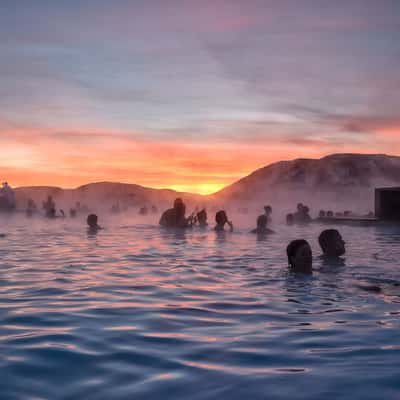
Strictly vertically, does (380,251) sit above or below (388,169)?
below

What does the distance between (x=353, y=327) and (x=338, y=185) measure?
165 meters

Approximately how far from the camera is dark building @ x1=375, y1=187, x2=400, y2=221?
43344mm

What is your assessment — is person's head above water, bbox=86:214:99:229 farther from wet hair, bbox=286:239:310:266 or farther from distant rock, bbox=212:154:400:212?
distant rock, bbox=212:154:400:212

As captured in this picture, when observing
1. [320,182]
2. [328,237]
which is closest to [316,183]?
[320,182]

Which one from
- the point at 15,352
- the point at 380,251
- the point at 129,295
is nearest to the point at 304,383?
the point at 15,352

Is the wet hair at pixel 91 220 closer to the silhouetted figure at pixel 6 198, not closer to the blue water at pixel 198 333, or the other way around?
the blue water at pixel 198 333

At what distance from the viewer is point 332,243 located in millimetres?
16625

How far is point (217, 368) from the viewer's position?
19.3 feet

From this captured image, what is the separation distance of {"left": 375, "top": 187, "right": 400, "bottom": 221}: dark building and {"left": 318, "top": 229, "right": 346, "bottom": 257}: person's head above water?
2839 cm

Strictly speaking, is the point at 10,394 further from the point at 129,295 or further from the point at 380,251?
the point at 380,251

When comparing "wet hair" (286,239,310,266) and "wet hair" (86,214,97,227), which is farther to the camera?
"wet hair" (86,214,97,227)

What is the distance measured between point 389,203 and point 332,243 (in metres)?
29.5

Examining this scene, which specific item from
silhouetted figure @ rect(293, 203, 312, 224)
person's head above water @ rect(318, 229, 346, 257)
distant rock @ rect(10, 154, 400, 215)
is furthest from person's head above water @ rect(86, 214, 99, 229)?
distant rock @ rect(10, 154, 400, 215)

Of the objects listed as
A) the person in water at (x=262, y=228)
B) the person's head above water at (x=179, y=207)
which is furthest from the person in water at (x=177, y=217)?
the person in water at (x=262, y=228)
